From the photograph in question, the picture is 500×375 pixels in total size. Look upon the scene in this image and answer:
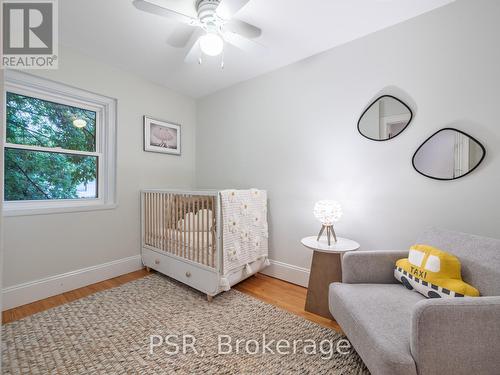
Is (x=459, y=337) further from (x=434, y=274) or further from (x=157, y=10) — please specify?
(x=157, y=10)

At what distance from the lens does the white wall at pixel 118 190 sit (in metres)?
1.95

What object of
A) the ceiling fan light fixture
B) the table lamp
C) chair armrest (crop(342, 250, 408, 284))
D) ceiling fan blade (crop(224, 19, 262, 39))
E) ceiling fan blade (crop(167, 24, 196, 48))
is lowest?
chair armrest (crop(342, 250, 408, 284))

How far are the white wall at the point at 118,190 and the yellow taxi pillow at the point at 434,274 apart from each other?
104 inches

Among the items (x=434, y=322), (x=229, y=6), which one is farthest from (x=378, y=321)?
(x=229, y=6)

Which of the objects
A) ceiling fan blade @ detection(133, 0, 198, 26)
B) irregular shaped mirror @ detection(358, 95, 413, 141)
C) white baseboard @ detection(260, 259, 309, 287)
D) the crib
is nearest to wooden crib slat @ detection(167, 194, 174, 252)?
the crib

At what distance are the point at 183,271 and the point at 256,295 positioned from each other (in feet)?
2.39

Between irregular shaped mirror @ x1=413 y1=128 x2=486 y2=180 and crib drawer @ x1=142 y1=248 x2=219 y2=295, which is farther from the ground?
irregular shaped mirror @ x1=413 y1=128 x2=486 y2=180

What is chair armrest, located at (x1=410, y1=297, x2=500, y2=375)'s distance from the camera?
3.01 feet

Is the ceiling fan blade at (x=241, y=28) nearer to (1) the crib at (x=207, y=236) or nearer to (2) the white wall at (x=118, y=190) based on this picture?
(1) the crib at (x=207, y=236)

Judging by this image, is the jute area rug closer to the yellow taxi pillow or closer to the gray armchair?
the gray armchair

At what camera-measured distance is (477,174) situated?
153 centimetres

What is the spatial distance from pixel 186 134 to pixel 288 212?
183 cm

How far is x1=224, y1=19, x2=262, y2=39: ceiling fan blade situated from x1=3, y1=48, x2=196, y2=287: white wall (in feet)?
5.16

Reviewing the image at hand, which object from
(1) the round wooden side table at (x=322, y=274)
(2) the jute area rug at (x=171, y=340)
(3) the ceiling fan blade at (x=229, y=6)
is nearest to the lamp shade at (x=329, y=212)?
(1) the round wooden side table at (x=322, y=274)
